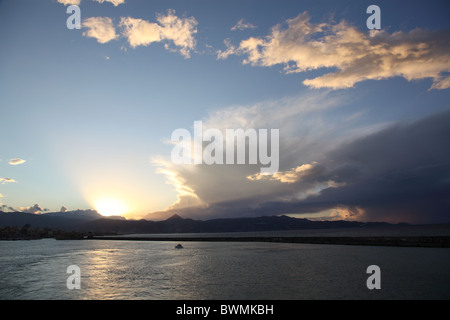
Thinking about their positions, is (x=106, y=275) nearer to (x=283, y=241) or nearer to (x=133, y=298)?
(x=133, y=298)

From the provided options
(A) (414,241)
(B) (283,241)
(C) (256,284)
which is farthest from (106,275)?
(B) (283,241)

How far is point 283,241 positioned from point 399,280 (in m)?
97.3

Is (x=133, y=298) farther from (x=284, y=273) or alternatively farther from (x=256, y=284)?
(x=284, y=273)

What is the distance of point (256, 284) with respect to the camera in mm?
34344
